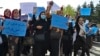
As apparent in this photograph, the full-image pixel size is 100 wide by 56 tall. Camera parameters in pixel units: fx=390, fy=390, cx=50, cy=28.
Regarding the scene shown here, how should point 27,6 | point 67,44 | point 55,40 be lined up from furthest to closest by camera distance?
point 67,44, point 27,6, point 55,40

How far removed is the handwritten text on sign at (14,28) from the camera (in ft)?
36.1

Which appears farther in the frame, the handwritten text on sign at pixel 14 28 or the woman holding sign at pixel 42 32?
the woman holding sign at pixel 42 32

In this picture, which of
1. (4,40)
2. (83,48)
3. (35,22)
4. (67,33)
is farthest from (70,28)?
(4,40)

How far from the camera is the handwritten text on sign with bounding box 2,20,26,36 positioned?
11.0m

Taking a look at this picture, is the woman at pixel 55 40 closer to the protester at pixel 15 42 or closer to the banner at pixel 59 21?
the banner at pixel 59 21

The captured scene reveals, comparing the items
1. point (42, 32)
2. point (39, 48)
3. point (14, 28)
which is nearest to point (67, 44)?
point (39, 48)

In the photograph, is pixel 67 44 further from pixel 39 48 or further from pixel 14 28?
pixel 14 28

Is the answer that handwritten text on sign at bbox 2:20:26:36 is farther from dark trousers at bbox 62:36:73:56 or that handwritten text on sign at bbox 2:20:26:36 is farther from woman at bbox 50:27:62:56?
dark trousers at bbox 62:36:73:56

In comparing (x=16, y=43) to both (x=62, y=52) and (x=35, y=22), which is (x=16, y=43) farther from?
(x=62, y=52)

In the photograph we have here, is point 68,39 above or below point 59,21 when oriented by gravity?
below

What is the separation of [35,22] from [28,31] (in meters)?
1.57

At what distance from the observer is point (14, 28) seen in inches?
441

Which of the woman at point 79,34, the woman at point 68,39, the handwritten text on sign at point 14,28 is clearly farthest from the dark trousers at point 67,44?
the handwritten text on sign at point 14,28

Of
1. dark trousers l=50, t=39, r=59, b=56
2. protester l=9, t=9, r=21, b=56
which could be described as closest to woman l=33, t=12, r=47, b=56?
dark trousers l=50, t=39, r=59, b=56
